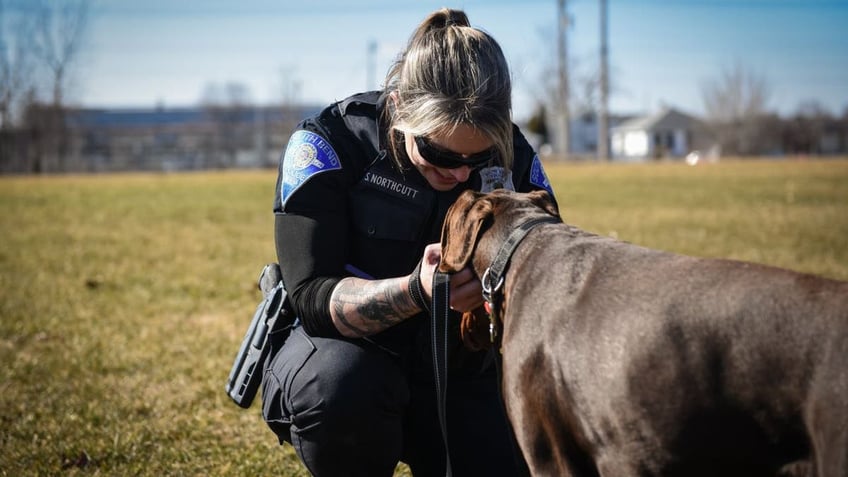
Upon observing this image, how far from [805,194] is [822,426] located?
19741 mm

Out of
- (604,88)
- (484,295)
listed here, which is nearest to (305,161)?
(484,295)

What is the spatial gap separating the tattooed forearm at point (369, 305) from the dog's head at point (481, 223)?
242 millimetres

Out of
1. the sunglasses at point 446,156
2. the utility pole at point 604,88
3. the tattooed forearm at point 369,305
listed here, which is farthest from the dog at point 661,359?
the utility pole at point 604,88

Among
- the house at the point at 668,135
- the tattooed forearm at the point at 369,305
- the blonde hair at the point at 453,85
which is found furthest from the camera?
the house at the point at 668,135

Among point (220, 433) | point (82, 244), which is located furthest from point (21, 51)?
point (220, 433)

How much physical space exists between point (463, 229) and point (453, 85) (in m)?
0.59

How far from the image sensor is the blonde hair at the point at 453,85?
9.46ft

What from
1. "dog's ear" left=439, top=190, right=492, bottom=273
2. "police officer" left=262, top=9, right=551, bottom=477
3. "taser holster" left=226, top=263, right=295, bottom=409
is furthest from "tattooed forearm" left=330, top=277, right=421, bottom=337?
"taser holster" left=226, top=263, right=295, bottom=409

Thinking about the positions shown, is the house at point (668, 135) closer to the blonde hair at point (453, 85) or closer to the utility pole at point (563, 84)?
the utility pole at point (563, 84)

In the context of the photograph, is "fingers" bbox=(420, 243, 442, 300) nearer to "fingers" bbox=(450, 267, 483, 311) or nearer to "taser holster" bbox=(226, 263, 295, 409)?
"fingers" bbox=(450, 267, 483, 311)

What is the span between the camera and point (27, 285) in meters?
8.63

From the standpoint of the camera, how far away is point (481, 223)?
2527 mm

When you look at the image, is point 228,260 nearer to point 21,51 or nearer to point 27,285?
point 27,285

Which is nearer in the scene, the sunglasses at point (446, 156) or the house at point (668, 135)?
the sunglasses at point (446, 156)
